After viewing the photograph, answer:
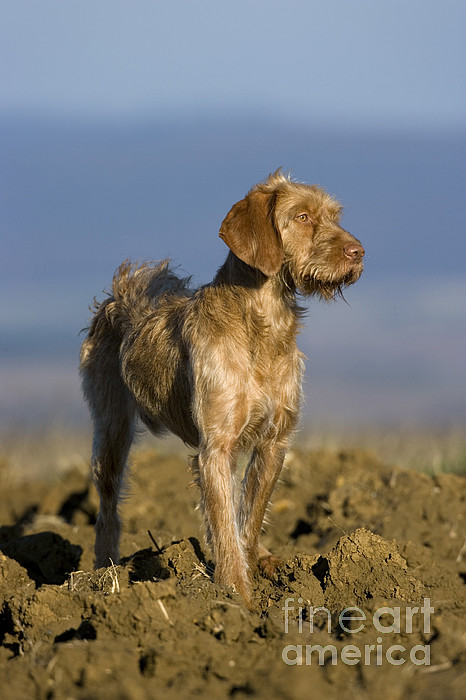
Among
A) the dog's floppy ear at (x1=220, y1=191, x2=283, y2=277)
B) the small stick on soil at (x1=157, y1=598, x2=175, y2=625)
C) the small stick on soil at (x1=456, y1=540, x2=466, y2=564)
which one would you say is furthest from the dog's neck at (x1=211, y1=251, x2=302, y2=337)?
the small stick on soil at (x1=456, y1=540, x2=466, y2=564)

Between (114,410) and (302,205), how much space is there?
2.38 m

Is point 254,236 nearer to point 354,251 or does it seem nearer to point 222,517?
point 354,251

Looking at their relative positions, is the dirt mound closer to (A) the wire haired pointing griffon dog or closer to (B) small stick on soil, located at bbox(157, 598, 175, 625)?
(B) small stick on soil, located at bbox(157, 598, 175, 625)

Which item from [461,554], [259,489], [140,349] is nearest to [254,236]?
[140,349]

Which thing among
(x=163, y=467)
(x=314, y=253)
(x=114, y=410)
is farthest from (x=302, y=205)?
(x=163, y=467)

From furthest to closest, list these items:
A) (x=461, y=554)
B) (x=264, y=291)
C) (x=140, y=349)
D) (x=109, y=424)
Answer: (x=109, y=424), (x=461, y=554), (x=140, y=349), (x=264, y=291)

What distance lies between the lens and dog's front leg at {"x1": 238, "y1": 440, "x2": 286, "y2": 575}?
224 inches

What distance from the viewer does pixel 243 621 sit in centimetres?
391

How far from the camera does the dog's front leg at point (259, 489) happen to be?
570 cm

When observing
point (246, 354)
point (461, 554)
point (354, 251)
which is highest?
point (354, 251)

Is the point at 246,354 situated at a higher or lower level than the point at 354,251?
lower

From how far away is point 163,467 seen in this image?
31.1ft

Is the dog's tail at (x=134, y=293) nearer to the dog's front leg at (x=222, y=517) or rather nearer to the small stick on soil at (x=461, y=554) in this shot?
the dog's front leg at (x=222, y=517)

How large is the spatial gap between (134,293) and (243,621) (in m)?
3.50
